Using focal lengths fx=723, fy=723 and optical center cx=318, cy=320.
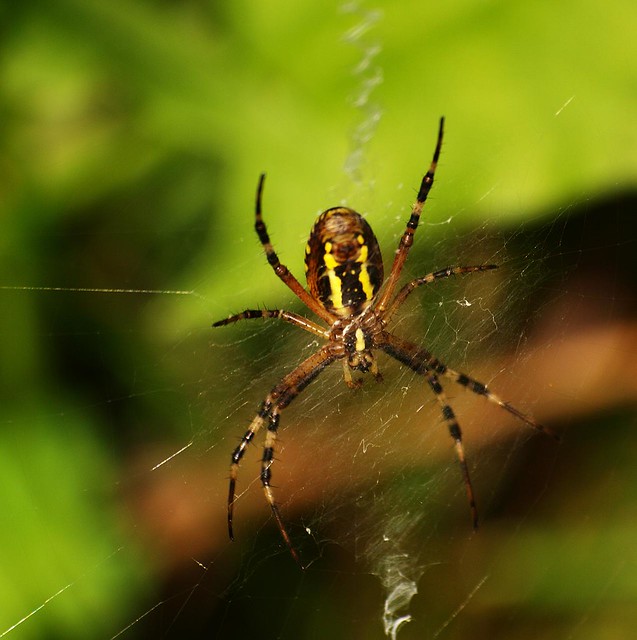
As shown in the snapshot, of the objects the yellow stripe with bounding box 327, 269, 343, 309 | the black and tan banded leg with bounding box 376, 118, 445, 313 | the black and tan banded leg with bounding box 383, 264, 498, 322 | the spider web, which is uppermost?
the black and tan banded leg with bounding box 376, 118, 445, 313

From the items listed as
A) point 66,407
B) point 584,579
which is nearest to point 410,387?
point 584,579

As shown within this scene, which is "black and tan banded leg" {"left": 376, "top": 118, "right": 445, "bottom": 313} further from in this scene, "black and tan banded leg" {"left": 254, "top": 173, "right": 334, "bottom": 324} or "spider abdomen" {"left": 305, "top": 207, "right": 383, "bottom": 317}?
"black and tan banded leg" {"left": 254, "top": 173, "right": 334, "bottom": 324}

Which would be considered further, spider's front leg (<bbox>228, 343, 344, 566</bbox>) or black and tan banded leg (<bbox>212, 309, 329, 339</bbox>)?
spider's front leg (<bbox>228, 343, 344, 566</bbox>)

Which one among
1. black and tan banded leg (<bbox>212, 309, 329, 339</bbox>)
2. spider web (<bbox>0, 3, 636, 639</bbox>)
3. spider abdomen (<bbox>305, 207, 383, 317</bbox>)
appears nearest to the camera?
spider abdomen (<bbox>305, 207, 383, 317</bbox>)

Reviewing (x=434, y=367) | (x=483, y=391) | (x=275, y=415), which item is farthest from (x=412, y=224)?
(x=275, y=415)

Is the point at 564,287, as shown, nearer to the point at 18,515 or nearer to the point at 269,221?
the point at 269,221

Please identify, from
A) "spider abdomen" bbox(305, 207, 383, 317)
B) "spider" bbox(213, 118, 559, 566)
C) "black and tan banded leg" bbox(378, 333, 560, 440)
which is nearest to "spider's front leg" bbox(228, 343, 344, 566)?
"spider" bbox(213, 118, 559, 566)

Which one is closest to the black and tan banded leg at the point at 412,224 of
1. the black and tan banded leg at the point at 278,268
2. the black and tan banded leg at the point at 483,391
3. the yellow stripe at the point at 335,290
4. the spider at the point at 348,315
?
the spider at the point at 348,315

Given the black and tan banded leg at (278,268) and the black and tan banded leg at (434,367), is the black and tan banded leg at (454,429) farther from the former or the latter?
the black and tan banded leg at (278,268)
